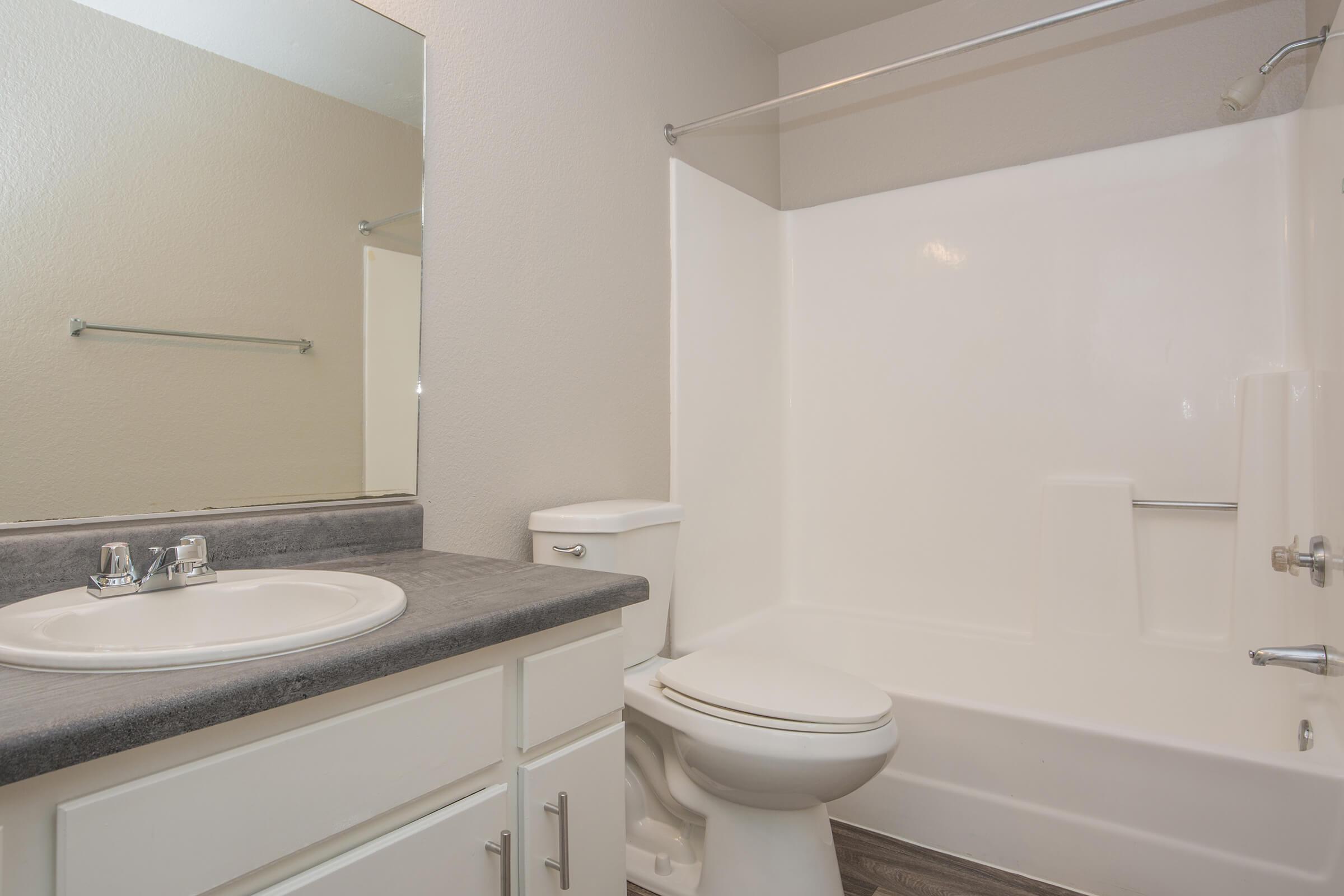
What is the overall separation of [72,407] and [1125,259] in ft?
8.20

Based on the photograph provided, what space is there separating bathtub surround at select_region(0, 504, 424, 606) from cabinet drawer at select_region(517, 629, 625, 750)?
53 cm

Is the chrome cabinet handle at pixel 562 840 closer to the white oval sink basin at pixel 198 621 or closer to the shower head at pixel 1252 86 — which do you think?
the white oval sink basin at pixel 198 621

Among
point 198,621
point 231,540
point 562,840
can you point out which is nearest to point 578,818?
point 562,840

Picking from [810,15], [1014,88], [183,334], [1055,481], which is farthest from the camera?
[810,15]

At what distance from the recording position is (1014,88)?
2.47 m

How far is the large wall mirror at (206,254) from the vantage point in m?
1.02

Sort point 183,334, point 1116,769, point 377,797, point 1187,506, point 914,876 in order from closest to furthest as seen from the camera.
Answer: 1. point 377,797
2. point 183,334
3. point 1116,769
4. point 914,876
5. point 1187,506

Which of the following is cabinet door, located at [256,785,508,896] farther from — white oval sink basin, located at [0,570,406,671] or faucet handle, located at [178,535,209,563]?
faucet handle, located at [178,535,209,563]

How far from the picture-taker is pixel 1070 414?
2318 mm

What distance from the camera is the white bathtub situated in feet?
4.84

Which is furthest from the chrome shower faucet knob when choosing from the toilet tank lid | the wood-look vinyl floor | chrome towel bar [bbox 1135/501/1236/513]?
the toilet tank lid

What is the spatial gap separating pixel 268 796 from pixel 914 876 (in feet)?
5.07

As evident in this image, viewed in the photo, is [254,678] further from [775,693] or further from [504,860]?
[775,693]

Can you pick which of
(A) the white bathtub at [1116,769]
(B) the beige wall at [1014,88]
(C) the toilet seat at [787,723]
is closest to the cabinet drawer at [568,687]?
(C) the toilet seat at [787,723]
